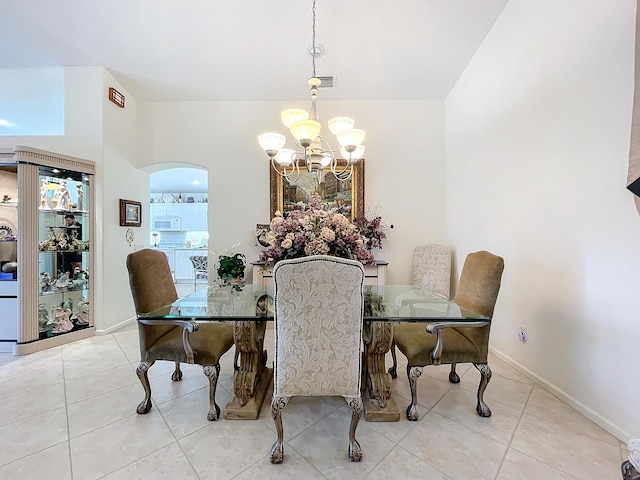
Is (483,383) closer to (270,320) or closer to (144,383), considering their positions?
(270,320)

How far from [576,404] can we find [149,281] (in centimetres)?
303

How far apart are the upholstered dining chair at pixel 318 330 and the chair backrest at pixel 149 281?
3.51 feet

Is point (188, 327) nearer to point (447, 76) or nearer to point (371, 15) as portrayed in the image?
point (371, 15)

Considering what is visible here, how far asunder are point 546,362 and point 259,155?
12.6ft

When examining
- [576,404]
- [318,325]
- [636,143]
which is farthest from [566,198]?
[318,325]

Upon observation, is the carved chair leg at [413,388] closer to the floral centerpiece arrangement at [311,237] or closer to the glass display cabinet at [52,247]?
the floral centerpiece arrangement at [311,237]

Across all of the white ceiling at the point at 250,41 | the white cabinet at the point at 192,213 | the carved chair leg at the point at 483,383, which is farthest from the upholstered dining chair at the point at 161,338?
the white cabinet at the point at 192,213

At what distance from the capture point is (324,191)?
3891 mm

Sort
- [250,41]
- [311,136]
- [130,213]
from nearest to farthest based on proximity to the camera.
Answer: [311,136] < [250,41] < [130,213]

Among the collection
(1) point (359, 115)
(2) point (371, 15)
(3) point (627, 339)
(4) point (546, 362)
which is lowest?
(4) point (546, 362)

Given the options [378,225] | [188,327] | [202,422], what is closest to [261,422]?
[202,422]

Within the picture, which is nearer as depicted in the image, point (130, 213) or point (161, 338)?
point (161, 338)

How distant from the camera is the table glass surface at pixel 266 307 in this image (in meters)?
1.65

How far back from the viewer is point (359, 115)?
390 cm
